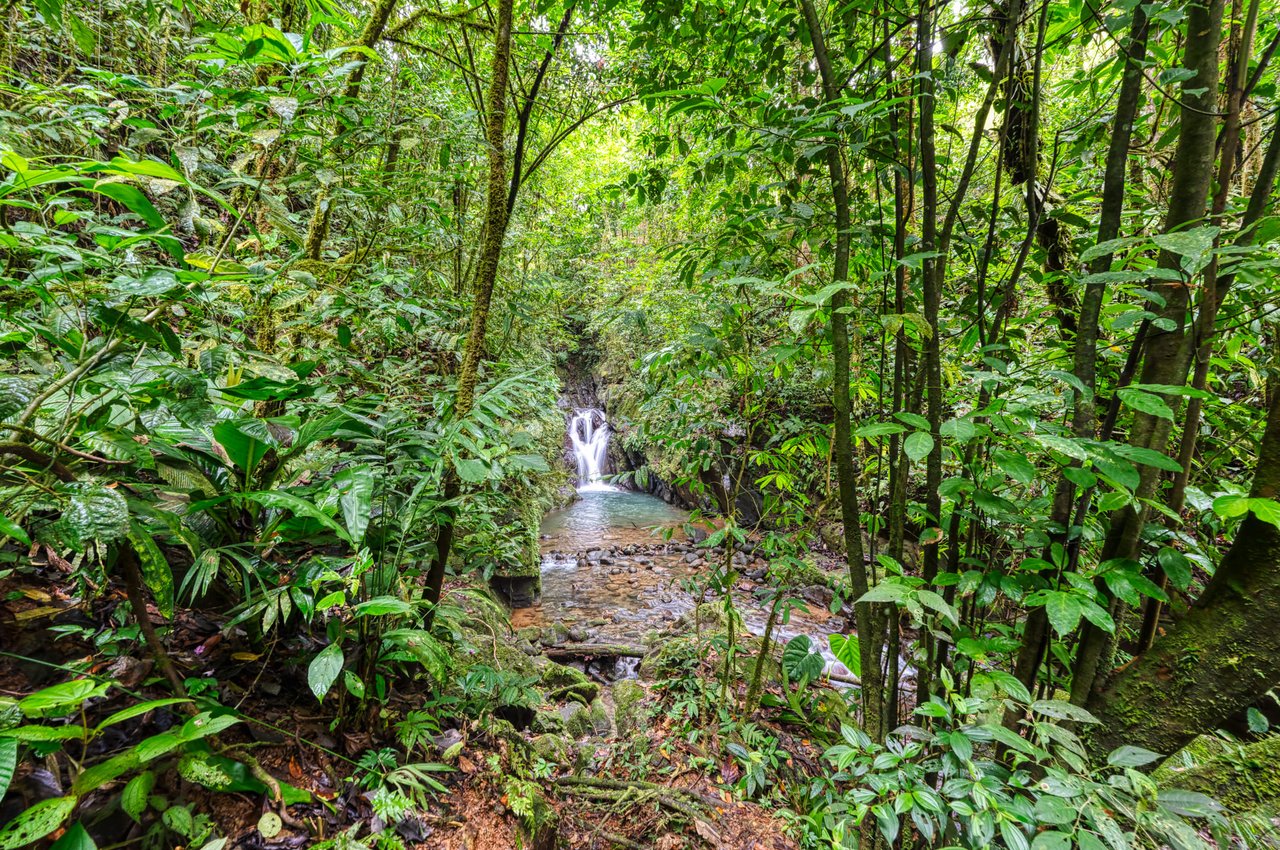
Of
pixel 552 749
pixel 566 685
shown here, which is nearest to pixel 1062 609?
pixel 552 749

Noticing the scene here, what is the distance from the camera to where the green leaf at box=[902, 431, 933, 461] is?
1.03 metres

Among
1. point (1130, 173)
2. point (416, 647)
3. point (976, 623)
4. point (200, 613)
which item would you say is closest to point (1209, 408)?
point (976, 623)

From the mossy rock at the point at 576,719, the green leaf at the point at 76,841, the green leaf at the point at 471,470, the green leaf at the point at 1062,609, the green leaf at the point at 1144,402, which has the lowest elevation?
the mossy rock at the point at 576,719

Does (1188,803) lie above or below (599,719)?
above

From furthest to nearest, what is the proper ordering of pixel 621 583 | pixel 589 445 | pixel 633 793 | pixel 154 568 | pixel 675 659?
1. pixel 589 445
2. pixel 621 583
3. pixel 675 659
4. pixel 633 793
5. pixel 154 568

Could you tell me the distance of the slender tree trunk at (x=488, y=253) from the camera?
205 centimetres

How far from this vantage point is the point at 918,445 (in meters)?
1.05

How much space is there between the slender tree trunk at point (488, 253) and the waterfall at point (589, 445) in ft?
42.0

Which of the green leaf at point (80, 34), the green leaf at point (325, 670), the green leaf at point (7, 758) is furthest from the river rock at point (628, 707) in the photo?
the green leaf at point (80, 34)

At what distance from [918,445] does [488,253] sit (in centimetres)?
196

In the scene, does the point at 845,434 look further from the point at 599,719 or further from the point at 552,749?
the point at 599,719

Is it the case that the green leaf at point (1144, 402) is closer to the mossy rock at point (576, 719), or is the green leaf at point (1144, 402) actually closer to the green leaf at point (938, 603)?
the green leaf at point (938, 603)

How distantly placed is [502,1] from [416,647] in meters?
2.65

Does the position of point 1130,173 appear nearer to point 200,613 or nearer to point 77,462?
point 77,462
